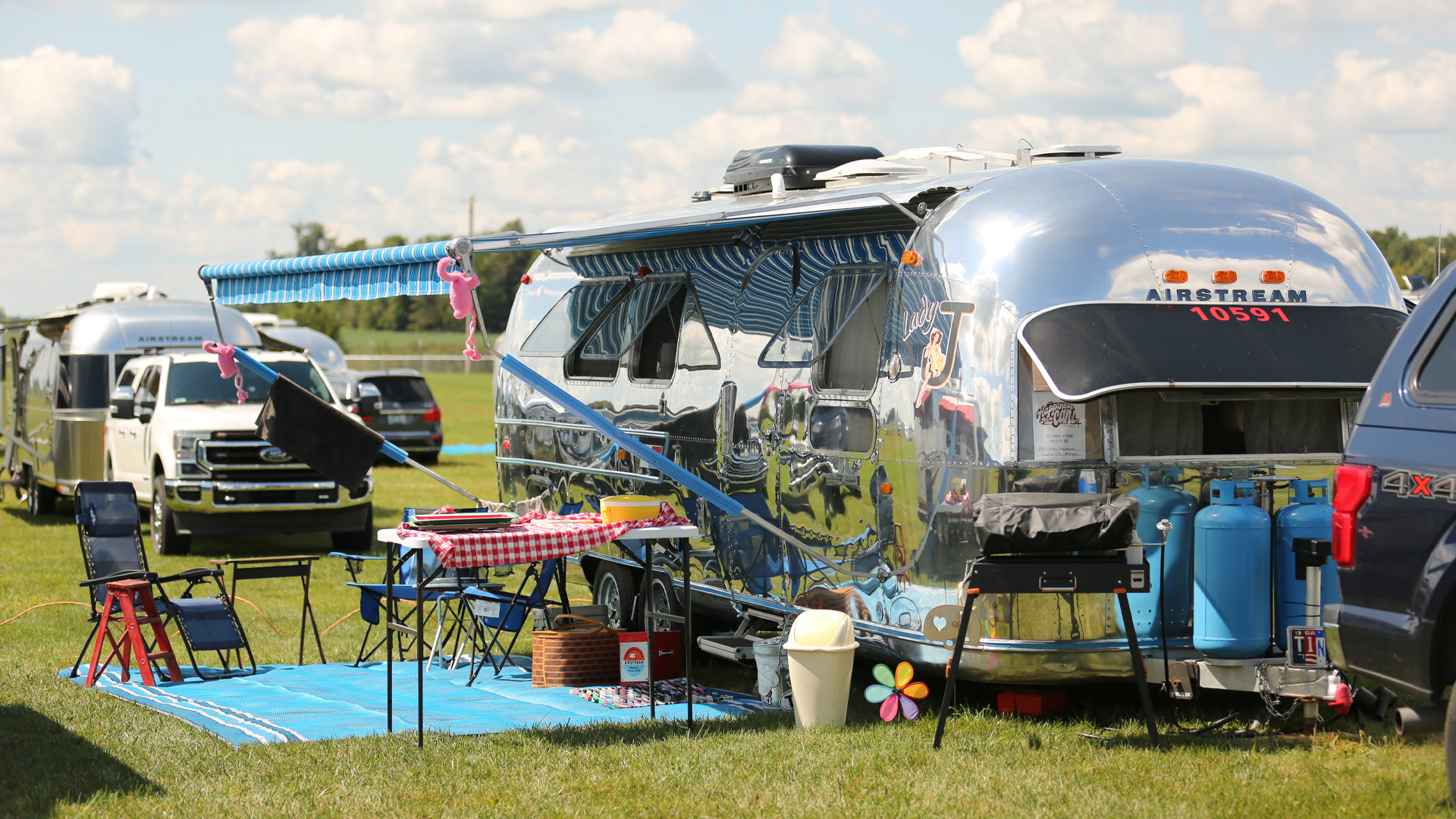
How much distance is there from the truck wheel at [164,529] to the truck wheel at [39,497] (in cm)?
439

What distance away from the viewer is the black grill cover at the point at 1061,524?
623cm

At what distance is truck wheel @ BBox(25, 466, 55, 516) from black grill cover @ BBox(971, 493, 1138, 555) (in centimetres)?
1609

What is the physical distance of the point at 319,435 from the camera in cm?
807

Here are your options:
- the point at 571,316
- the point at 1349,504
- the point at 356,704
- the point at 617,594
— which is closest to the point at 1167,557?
the point at 1349,504

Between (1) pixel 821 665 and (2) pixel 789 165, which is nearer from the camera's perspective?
(1) pixel 821 665

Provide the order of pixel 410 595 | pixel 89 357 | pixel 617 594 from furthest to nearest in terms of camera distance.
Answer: pixel 89 357
pixel 617 594
pixel 410 595

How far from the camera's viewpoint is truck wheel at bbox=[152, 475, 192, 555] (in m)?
15.3

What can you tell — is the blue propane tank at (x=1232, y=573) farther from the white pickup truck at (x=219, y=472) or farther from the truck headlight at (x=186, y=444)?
the truck headlight at (x=186, y=444)

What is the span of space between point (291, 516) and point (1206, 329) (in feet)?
35.8

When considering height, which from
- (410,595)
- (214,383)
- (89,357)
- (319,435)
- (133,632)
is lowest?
(133,632)

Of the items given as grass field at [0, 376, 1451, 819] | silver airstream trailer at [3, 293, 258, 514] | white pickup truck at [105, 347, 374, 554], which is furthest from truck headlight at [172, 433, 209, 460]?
grass field at [0, 376, 1451, 819]

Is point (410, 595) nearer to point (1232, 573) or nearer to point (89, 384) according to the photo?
point (1232, 573)

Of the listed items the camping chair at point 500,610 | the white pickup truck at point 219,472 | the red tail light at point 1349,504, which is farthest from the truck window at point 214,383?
the red tail light at point 1349,504

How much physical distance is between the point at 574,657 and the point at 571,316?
2.74 meters
